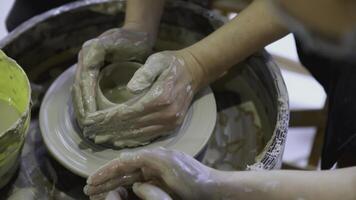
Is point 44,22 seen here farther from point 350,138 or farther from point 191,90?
point 350,138

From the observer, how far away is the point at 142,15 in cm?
150


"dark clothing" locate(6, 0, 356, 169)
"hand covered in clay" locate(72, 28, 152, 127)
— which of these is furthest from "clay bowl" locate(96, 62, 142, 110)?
"dark clothing" locate(6, 0, 356, 169)

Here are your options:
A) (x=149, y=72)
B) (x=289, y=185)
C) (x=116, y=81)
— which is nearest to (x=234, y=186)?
(x=289, y=185)

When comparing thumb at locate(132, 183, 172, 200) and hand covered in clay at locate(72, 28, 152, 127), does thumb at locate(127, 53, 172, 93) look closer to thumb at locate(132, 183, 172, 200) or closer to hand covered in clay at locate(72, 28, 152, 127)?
hand covered in clay at locate(72, 28, 152, 127)

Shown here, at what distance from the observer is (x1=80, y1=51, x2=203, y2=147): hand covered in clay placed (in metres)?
1.29

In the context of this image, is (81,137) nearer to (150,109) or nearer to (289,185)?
(150,109)

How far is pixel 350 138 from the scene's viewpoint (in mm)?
1376

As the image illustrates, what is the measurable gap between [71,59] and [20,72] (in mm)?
334

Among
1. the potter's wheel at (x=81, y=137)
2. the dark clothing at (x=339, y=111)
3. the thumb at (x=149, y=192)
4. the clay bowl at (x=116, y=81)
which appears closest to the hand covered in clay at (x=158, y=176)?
the thumb at (x=149, y=192)

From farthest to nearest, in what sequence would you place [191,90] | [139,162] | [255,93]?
[255,93], [191,90], [139,162]

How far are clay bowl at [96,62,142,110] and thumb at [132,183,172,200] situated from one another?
1.07 feet

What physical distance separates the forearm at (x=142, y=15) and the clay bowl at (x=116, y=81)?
12cm

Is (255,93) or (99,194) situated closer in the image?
(99,194)

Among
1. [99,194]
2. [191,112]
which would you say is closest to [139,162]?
[99,194]
